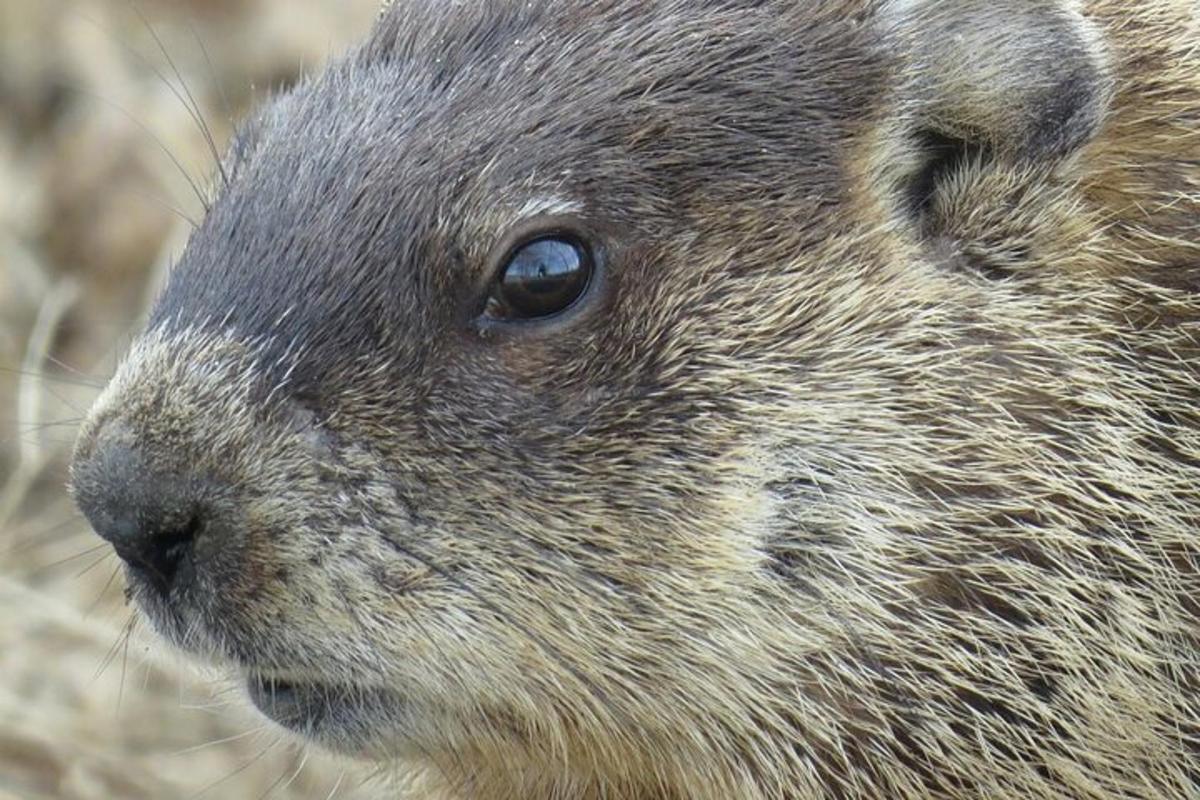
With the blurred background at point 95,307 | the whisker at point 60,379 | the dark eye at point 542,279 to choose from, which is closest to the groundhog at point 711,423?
the dark eye at point 542,279

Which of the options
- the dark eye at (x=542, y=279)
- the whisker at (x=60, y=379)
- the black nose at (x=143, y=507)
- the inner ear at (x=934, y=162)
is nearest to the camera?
the black nose at (x=143, y=507)

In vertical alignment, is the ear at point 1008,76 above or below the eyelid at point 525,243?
above

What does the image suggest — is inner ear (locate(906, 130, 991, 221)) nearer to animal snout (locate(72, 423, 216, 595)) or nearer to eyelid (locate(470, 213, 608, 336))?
eyelid (locate(470, 213, 608, 336))

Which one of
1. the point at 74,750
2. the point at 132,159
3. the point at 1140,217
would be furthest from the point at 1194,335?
the point at 132,159

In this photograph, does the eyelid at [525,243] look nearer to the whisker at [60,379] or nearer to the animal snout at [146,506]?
the animal snout at [146,506]

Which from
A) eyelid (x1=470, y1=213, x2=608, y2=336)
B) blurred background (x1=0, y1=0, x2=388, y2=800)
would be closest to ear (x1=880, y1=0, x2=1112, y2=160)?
eyelid (x1=470, y1=213, x2=608, y2=336)

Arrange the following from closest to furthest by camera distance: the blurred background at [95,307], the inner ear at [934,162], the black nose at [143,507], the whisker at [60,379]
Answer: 1. the black nose at [143,507]
2. the inner ear at [934,162]
3. the whisker at [60,379]
4. the blurred background at [95,307]

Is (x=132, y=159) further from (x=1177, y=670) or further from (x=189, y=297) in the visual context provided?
(x=1177, y=670)
